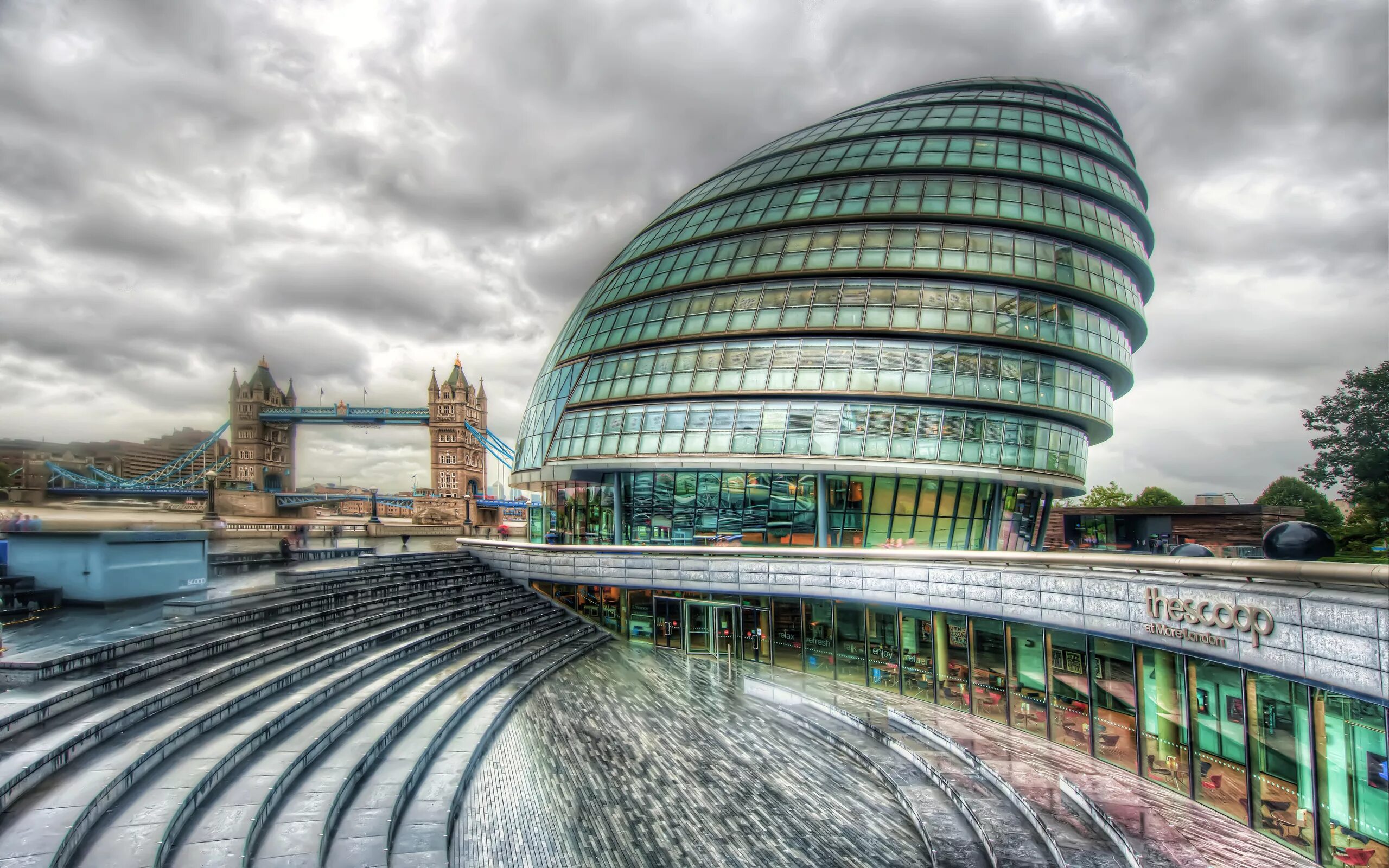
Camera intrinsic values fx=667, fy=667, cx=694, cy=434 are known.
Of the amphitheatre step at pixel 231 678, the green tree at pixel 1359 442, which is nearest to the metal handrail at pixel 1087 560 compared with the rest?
the amphitheatre step at pixel 231 678

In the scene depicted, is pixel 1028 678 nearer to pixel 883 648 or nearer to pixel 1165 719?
pixel 1165 719

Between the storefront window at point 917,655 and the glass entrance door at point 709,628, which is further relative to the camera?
the glass entrance door at point 709,628

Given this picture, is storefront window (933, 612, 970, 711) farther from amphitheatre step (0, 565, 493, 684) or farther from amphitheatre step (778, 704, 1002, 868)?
amphitheatre step (0, 565, 493, 684)

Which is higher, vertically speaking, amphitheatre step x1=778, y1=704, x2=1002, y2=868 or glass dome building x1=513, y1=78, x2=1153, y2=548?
glass dome building x1=513, y1=78, x2=1153, y2=548

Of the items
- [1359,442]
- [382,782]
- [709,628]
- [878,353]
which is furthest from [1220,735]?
[1359,442]

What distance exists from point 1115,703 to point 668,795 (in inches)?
435

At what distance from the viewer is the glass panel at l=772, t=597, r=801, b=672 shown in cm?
2677

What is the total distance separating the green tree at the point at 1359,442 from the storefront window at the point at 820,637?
3068 cm

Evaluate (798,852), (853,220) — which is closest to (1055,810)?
(798,852)

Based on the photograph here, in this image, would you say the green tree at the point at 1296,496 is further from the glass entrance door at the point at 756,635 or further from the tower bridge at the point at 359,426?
the tower bridge at the point at 359,426

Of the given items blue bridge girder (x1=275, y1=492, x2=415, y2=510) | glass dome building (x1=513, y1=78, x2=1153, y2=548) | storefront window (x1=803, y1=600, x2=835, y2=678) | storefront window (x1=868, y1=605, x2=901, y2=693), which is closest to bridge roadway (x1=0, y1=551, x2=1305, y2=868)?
storefront window (x1=868, y1=605, x2=901, y2=693)

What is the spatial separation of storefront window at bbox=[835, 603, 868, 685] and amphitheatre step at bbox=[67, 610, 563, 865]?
14.6 meters

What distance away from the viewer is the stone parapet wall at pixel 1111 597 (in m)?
10.8

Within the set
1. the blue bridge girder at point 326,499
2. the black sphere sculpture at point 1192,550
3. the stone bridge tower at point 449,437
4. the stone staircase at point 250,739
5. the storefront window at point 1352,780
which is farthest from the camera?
the stone bridge tower at point 449,437
